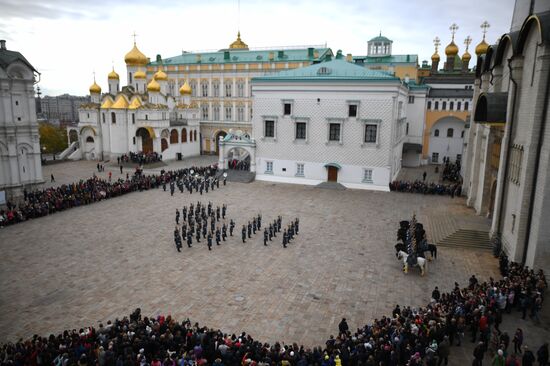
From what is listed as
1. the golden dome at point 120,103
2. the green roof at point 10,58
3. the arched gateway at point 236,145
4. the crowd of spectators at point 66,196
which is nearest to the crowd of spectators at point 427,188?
the arched gateway at point 236,145

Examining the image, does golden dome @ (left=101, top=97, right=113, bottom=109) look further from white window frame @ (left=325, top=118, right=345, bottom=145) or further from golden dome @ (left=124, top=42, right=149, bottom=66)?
white window frame @ (left=325, top=118, right=345, bottom=145)

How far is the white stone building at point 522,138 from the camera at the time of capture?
13.7 meters

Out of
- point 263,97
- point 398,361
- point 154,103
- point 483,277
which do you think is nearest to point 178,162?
point 154,103

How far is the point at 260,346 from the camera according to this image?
376 inches

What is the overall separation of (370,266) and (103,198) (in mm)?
19201

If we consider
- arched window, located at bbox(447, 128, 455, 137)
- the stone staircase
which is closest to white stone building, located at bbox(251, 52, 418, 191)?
the stone staircase

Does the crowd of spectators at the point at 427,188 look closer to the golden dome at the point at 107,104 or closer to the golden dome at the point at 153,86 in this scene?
the golden dome at the point at 153,86

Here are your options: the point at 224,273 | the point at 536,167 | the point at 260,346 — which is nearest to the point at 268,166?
the point at 224,273

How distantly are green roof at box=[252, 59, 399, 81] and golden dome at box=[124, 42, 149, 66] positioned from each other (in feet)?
71.0

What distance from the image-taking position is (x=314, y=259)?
1684cm

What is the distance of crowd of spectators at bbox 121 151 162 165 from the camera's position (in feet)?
131

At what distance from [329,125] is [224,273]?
749 inches

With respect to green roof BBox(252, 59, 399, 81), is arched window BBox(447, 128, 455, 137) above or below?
below

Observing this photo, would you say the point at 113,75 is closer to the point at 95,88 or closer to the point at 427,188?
the point at 95,88
